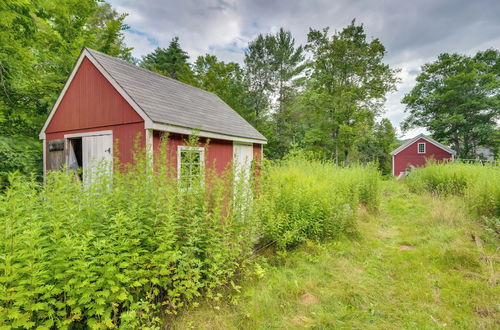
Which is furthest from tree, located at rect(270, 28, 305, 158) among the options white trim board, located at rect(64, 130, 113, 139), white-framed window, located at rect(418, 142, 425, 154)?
white trim board, located at rect(64, 130, 113, 139)

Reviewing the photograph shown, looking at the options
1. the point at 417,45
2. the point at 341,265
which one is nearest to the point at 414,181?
the point at 417,45

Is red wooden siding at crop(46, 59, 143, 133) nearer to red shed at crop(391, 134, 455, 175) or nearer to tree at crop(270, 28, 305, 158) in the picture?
tree at crop(270, 28, 305, 158)

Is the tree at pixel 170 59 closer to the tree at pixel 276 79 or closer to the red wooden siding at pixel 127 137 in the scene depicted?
the tree at pixel 276 79

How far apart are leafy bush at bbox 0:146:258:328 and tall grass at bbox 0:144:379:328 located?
1cm

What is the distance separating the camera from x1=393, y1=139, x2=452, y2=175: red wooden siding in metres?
22.9

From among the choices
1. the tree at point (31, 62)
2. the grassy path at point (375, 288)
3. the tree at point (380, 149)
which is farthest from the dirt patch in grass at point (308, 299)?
the tree at point (380, 149)

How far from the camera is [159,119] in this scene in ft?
15.7

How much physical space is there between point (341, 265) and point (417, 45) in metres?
12.8

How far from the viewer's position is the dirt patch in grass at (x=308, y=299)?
9.71ft

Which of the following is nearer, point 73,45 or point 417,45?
point 73,45

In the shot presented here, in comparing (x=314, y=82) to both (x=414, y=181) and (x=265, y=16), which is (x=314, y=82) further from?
(x=414, y=181)

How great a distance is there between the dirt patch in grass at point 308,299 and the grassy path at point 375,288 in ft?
0.04

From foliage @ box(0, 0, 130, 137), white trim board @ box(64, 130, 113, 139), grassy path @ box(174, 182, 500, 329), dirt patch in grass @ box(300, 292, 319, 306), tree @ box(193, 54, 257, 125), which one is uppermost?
tree @ box(193, 54, 257, 125)

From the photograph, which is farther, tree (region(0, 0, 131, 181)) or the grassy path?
tree (region(0, 0, 131, 181))
